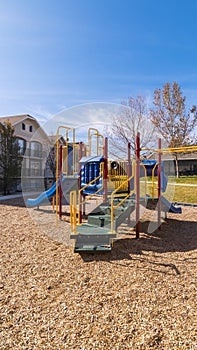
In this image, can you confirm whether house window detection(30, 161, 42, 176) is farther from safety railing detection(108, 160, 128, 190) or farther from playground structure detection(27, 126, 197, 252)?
safety railing detection(108, 160, 128, 190)

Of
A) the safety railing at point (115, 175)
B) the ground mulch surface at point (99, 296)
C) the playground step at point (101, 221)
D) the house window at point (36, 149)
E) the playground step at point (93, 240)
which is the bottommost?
the ground mulch surface at point (99, 296)

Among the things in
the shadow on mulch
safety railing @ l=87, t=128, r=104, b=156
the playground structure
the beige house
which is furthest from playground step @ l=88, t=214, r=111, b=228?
the beige house

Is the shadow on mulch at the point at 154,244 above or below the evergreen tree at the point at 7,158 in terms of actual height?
below

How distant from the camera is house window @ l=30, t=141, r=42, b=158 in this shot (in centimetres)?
2207

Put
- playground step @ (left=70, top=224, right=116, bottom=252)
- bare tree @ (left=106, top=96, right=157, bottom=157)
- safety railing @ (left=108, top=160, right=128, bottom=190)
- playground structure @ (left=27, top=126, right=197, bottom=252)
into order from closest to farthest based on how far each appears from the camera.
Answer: playground step @ (left=70, top=224, right=116, bottom=252)
playground structure @ (left=27, top=126, right=197, bottom=252)
safety railing @ (left=108, top=160, right=128, bottom=190)
bare tree @ (left=106, top=96, right=157, bottom=157)

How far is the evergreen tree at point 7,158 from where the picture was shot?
1493 centimetres

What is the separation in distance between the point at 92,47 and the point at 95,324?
9.48m

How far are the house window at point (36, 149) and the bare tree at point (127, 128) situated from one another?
8407mm

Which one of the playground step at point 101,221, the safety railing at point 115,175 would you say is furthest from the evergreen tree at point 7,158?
the playground step at point 101,221

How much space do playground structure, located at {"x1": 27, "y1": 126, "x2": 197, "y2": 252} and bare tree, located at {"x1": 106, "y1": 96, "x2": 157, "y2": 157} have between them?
7986 millimetres

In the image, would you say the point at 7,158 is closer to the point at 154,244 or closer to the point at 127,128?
the point at 127,128

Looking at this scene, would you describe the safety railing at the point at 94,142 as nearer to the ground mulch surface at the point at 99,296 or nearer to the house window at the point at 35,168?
the ground mulch surface at the point at 99,296

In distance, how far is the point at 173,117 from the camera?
2220 cm

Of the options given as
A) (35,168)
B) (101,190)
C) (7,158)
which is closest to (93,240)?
(101,190)
